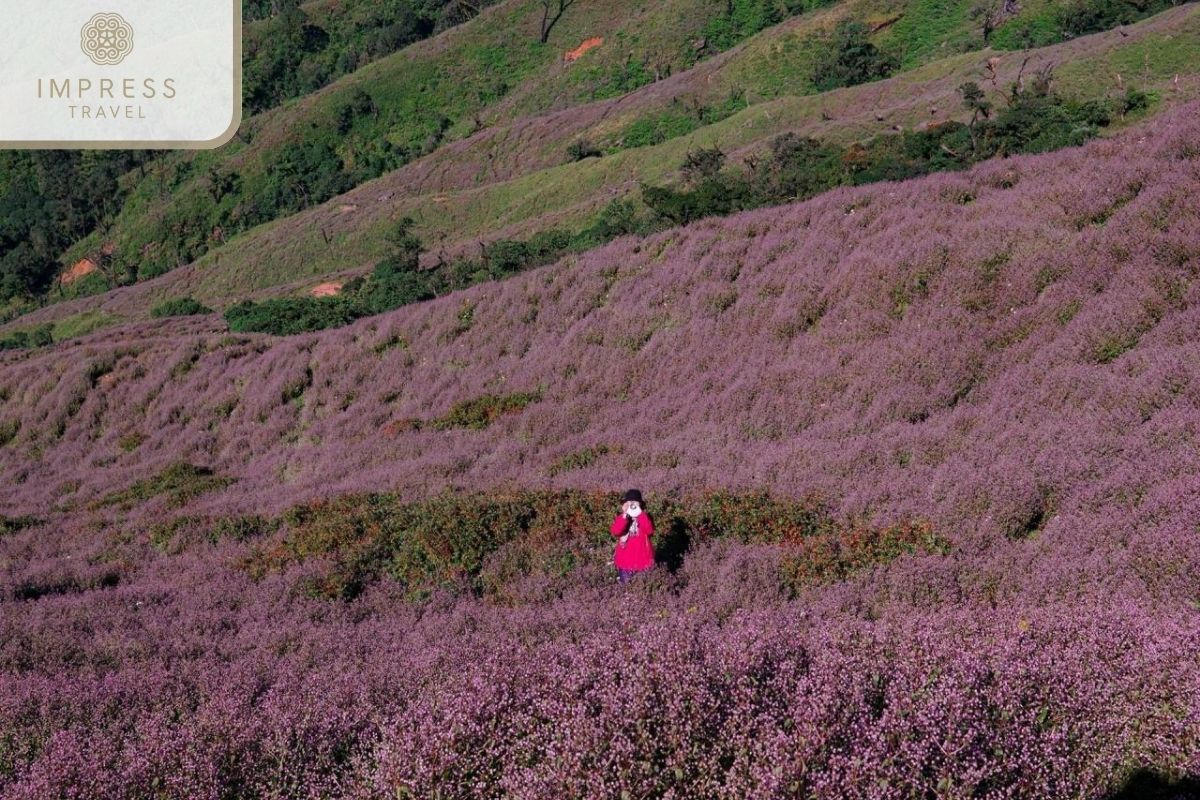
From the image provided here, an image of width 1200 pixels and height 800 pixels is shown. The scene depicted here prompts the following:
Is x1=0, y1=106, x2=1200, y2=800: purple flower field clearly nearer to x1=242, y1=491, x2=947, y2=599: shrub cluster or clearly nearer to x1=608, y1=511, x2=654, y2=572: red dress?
x1=608, y1=511, x2=654, y2=572: red dress

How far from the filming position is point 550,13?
137 metres

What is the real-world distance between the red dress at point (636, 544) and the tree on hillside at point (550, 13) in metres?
140

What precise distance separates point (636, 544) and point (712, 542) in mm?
1206

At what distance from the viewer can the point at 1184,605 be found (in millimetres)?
5441

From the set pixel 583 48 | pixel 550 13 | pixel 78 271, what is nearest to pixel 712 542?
pixel 583 48

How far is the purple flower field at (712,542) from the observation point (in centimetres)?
396

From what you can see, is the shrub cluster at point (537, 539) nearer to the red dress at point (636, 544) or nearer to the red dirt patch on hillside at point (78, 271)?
the red dress at point (636, 544)

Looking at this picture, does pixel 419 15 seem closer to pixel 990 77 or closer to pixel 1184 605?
pixel 990 77

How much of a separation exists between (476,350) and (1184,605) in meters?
17.4

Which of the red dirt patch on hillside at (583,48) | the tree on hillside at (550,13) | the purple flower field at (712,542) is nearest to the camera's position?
the purple flower field at (712,542)

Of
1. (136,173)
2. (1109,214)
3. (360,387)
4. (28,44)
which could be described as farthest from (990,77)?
(28,44)

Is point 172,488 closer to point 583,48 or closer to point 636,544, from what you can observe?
point 636,544

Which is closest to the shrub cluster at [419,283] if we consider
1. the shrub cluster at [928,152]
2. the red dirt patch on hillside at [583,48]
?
the shrub cluster at [928,152]

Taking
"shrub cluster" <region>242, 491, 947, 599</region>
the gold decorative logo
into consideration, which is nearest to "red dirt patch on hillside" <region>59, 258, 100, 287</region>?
the gold decorative logo
